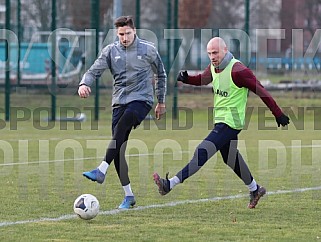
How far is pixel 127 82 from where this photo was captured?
10.0 meters

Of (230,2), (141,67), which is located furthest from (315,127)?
(230,2)

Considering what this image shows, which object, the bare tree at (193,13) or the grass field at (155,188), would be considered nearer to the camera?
the grass field at (155,188)

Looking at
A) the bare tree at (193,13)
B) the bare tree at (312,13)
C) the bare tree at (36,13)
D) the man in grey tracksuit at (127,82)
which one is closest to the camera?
the man in grey tracksuit at (127,82)

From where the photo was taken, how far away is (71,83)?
24469mm

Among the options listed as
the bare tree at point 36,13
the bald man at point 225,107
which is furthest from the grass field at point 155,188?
the bare tree at point 36,13

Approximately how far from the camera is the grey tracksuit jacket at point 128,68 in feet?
32.8

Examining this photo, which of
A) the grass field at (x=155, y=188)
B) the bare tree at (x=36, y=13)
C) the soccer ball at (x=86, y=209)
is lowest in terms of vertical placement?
the grass field at (x=155, y=188)

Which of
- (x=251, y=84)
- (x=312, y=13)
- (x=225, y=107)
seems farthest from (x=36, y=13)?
(x=251, y=84)

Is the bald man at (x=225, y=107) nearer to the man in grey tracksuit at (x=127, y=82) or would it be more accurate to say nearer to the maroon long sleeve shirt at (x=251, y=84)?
the maroon long sleeve shirt at (x=251, y=84)

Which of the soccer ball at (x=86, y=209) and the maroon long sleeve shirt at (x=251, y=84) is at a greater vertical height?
the maroon long sleeve shirt at (x=251, y=84)

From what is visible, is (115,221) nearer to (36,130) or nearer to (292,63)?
(36,130)

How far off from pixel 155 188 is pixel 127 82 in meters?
2.07

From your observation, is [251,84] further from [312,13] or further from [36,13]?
[312,13]

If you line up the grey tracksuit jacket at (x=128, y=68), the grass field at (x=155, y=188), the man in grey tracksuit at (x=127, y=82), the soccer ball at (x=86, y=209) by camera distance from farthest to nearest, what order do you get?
the grey tracksuit jacket at (x=128, y=68) → the man in grey tracksuit at (x=127, y=82) → the soccer ball at (x=86, y=209) → the grass field at (x=155, y=188)
